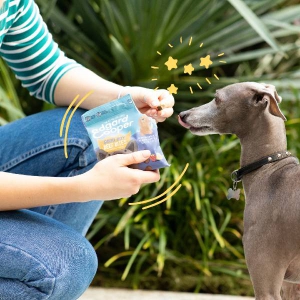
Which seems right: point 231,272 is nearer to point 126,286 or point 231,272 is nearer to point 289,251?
point 126,286

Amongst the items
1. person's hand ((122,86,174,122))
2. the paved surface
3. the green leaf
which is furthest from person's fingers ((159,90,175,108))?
the paved surface

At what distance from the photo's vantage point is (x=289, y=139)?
267cm

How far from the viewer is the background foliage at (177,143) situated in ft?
8.25

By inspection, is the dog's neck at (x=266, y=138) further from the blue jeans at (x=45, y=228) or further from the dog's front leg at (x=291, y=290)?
the blue jeans at (x=45, y=228)

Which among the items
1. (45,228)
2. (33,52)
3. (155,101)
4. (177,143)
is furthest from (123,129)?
(177,143)

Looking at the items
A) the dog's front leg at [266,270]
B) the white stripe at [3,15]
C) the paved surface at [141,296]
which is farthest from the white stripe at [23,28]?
the paved surface at [141,296]

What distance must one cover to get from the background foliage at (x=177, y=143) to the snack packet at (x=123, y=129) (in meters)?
1.21

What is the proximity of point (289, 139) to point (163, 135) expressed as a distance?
0.58m

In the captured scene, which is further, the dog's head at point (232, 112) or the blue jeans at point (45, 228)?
the blue jeans at point (45, 228)

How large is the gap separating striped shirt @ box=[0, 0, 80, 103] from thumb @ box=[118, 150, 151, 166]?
574 mm

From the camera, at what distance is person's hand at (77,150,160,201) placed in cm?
115

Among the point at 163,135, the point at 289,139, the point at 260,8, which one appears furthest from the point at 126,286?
the point at 260,8

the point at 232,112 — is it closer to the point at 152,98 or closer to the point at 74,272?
the point at 152,98

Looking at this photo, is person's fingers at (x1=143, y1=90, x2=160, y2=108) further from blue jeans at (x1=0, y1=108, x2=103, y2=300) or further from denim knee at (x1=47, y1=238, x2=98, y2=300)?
denim knee at (x1=47, y1=238, x2=98, y2=300)
